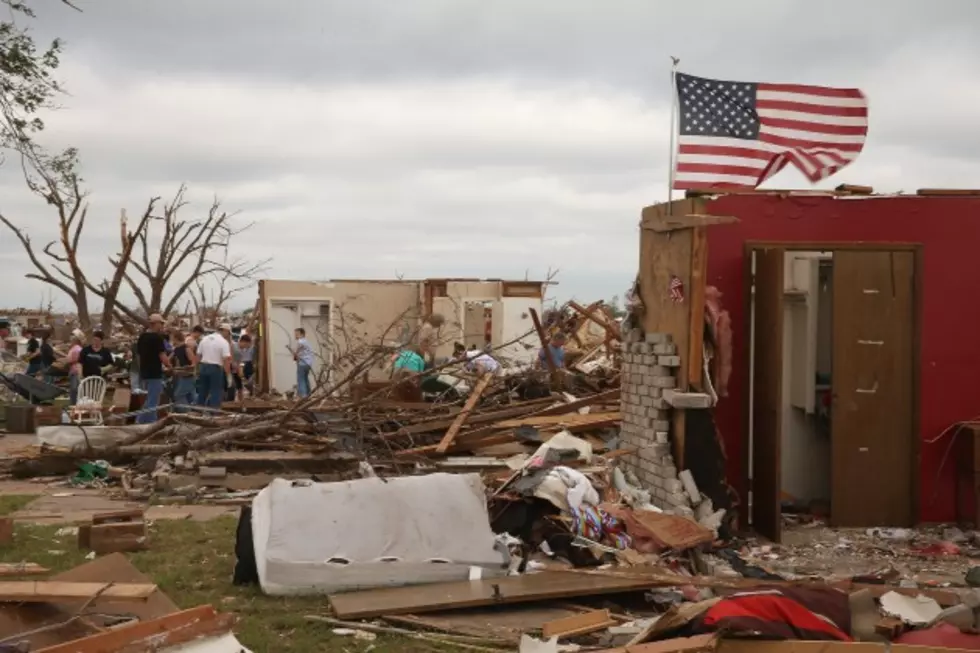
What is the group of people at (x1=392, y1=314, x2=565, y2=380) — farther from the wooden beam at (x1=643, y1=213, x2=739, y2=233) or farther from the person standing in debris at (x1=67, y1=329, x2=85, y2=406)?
the person standing in debris at (x1=67, y1=329, x2=85, y2=406)

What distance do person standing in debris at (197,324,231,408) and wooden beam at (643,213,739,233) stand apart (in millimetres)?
8419

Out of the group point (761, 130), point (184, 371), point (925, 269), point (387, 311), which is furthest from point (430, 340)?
point (387, 311)

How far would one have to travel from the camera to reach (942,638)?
5.79m

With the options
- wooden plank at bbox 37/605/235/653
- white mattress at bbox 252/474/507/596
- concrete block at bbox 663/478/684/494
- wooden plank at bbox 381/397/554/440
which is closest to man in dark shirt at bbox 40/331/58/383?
wooden plank at bbox 381/397/554/440

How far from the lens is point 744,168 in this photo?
414 inches

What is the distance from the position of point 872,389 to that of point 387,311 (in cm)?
1698

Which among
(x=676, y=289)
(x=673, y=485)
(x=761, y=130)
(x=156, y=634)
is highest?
(x=761, y=130)

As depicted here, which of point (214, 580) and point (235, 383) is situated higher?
point (235, 383)

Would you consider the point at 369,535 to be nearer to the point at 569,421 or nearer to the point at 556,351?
the point at 569,421

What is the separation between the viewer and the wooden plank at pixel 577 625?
6.41m

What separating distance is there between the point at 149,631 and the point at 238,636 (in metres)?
0.88

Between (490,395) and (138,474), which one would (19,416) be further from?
(490,395)

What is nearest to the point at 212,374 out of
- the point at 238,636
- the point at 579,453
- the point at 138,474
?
the point at 138,474

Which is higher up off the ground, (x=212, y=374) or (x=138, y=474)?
(x=212, y=374)
